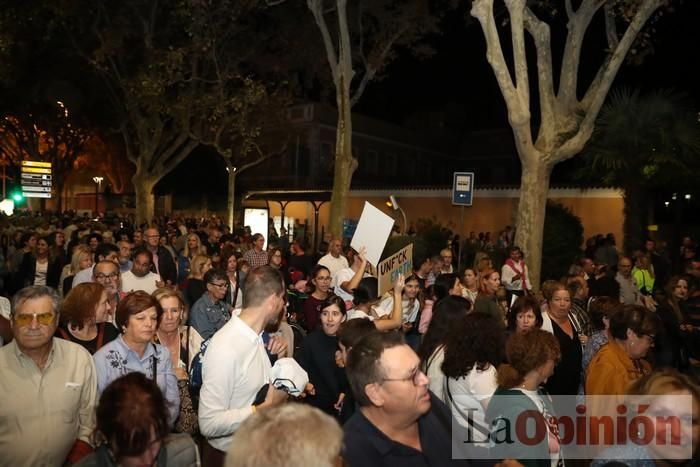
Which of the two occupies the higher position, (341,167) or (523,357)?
(341,167)

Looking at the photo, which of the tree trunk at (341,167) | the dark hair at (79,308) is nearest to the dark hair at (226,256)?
the dark hair at (79,308)

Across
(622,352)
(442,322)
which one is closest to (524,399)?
(442,322)

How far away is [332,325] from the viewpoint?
209 inches

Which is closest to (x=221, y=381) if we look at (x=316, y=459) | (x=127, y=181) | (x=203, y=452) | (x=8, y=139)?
(x=203, y=452)

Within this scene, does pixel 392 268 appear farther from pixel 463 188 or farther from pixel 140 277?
pixel 463 188

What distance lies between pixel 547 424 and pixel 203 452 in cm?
213

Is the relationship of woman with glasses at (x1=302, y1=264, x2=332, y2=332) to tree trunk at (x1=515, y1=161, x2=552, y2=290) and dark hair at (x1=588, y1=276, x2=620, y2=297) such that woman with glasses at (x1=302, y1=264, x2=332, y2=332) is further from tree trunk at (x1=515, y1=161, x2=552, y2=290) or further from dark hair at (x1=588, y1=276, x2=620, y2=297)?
tree trunk at (x1=515, y1=161, x2=552, y2=290)

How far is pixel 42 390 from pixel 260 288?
1.37m

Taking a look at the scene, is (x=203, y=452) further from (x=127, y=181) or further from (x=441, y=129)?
(x=127, y=181)

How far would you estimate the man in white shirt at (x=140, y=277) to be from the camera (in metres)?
7.59

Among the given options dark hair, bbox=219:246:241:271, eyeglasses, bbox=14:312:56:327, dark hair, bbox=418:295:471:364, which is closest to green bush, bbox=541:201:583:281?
dark hair, bbox=219:246:241:271

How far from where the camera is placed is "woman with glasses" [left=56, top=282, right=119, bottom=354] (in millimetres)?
4582

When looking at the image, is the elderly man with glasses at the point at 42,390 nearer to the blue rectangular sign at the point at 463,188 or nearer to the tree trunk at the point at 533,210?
the blue rectangular sign at the point at 463,188

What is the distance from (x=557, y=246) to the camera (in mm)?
16578
